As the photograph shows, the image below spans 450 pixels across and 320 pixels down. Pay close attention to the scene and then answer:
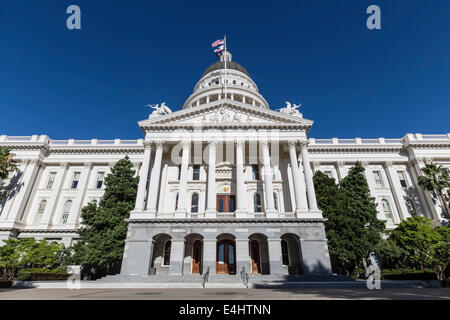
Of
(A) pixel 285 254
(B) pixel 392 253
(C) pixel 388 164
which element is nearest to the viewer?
(B) pixel 392 253

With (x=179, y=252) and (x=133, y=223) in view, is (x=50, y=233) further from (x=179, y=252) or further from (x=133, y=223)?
(x=179, y=252)

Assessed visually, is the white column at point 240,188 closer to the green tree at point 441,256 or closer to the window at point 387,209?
the green tree at point 441,256

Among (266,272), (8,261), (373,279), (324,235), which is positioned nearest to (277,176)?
→ (324,235)

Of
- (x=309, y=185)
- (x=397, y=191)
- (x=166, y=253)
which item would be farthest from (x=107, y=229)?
(x=397, y=191)

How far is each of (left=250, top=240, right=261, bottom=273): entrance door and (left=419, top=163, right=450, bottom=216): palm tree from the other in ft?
77.0

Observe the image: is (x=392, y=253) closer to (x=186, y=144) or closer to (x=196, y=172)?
(x=196, y=172)

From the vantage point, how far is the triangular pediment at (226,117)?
89.3 ft

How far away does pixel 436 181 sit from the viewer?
29.3 m

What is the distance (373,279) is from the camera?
1664 centimetres

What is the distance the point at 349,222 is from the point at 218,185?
564 inches

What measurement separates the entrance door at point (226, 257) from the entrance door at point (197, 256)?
1.89 m

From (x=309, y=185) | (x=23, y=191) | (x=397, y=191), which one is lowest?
(x=309, y=185)

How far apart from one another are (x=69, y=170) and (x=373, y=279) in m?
38.7

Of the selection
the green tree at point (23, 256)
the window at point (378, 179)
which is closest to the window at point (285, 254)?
the window at point (378, 179)
